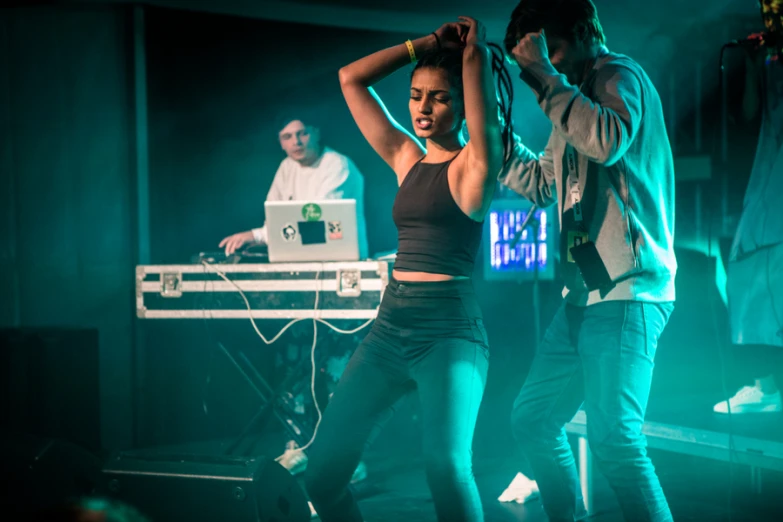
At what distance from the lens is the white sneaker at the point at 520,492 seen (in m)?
3.67

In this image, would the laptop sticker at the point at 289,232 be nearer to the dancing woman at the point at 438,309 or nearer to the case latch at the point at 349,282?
the case latch at the point at 349,282

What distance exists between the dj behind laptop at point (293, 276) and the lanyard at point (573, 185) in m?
1.55

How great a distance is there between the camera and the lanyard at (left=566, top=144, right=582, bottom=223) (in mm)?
2303

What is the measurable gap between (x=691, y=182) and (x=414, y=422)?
7.16 ft

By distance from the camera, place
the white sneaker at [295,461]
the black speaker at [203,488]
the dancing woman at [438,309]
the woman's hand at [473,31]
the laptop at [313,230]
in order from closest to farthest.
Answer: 1. the dancing woman at [438,309]
2. the woman's hand at [473,31]
3. the black speaker at [203,488]
4. the laptop at [313,230]
5. the white sneaker at [295,461]

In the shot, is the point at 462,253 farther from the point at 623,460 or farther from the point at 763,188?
the point at 763,188

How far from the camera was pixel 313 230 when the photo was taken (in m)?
3.87

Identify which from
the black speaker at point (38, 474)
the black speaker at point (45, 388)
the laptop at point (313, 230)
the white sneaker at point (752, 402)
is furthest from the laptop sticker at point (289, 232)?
the white sneaker at point (752, 402)

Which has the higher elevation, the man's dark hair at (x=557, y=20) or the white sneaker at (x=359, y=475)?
the man's dark hair at (x=557, y=20)

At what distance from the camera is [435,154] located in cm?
234

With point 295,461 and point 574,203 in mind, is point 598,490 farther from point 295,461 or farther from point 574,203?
point 574,203

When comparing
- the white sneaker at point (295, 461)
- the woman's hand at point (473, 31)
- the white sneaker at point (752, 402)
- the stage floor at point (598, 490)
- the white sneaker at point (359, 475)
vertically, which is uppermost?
the woman's hand at point (473, 31)

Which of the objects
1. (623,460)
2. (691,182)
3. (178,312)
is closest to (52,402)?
(178,312)

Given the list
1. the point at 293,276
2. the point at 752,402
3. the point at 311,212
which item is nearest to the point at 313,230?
the point at 311,212
